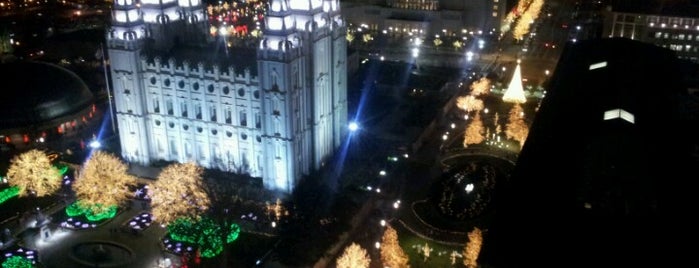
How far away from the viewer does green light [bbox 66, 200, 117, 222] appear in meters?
64.4

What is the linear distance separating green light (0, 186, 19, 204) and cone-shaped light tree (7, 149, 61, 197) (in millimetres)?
1242

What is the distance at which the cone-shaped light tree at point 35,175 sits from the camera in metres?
67.6

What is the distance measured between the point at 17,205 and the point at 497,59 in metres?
94.3

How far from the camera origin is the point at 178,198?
60094mm

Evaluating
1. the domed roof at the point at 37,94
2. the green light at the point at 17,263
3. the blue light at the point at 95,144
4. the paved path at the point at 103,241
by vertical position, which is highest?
the domed roof at the point at 37,94

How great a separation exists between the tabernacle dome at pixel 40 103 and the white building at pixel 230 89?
55.4 feet

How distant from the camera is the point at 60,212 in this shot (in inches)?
2603

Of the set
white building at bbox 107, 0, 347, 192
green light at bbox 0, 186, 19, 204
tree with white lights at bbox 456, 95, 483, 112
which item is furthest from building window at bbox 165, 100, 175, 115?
tree with white lights at bbox 456, 95, 483, 112

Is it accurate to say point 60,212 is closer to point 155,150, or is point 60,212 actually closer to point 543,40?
point 155,150

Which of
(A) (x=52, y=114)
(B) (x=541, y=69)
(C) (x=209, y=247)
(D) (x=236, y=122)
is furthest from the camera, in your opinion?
(B) (x=541, y=69)

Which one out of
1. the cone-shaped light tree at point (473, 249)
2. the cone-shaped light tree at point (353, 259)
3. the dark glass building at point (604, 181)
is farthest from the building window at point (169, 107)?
the dark glass building at point (604, 181)

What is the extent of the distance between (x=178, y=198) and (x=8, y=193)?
2428 centimetres

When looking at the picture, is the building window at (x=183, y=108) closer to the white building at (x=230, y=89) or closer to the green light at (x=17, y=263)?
the white building at (x=230, y=89)

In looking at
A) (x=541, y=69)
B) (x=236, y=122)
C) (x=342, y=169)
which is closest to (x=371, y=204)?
(x=342, y=169)
